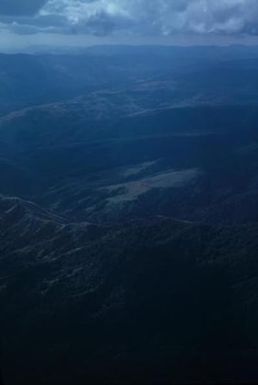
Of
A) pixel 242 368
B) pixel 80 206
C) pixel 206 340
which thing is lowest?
pixel 80 206

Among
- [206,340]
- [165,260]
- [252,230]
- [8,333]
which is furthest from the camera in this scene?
[252,230]

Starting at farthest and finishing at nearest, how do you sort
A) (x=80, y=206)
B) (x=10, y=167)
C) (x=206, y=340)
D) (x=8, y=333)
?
(x=10, y=167), (x=80, y=206), (x=8, y=333), (x=206, y=340)

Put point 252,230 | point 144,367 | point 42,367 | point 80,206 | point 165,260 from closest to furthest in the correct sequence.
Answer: point 144,367 → point 42,367 → point 165,260 → point 252,230 → point 80,206

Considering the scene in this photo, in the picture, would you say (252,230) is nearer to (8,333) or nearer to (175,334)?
(175,334)

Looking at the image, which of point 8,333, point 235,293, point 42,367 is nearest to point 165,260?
point 235,293

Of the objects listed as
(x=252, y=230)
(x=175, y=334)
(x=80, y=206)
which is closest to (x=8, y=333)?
(x=175, y=334)

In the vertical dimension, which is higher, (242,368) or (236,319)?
(242,368)

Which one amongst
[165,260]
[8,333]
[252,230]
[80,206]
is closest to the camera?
[8,333]

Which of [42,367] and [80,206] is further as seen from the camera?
[80,206]

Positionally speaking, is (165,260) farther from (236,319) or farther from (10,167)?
(10,167)
